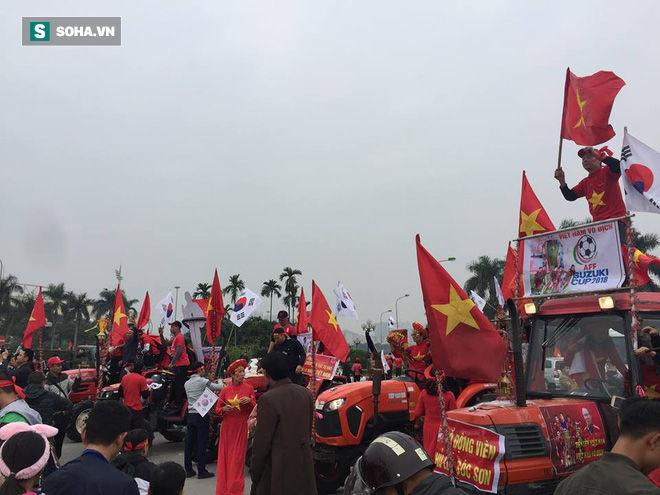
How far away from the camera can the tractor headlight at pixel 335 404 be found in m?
7.11

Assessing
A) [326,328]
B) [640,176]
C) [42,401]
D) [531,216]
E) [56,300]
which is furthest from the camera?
[56,300]

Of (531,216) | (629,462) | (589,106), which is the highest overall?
(589,106)

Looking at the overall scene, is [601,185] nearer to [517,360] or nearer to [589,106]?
[589,106]

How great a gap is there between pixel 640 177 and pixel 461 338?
103 inches

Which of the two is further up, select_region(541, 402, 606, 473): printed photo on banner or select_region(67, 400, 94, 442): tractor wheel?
select_region(541, 402, 606, 473): printed photo on banner

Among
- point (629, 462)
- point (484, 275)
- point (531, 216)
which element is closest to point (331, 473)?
point (531, 216)

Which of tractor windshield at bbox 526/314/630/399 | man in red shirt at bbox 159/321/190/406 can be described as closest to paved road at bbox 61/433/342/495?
man in red shirt at bbox 159/321/190/406

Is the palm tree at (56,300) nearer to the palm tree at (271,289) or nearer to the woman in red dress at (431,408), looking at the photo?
the palm tree at (271,289)

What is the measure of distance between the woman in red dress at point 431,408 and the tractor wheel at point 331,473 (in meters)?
1.61

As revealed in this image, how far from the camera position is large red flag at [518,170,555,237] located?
7492mm

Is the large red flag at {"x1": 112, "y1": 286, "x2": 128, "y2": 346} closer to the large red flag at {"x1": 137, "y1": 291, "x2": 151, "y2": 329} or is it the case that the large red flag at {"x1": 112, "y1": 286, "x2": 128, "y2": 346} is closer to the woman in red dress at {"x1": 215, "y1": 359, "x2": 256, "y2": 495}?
the large red flag at {"x1": 137, "y1": 291, "x2": 151, "y2": 329}

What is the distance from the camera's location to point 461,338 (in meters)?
4.53

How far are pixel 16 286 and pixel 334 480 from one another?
6578 cm

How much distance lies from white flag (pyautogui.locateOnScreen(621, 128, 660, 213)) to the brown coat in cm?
384
